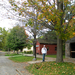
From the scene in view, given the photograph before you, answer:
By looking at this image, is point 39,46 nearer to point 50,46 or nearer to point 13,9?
point 50,46

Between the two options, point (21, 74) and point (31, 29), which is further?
point (31, 29)

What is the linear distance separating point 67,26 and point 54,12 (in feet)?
5.38

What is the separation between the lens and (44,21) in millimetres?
8891

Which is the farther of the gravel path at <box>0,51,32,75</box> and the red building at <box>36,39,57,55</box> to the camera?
the red building at <box>36,39,57,55</box>

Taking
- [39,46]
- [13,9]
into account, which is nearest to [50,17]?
[13,9]

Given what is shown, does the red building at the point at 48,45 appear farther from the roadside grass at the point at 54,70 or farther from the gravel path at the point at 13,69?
the roadside grass at the point at 54,70

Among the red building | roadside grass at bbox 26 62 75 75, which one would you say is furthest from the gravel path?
the red building

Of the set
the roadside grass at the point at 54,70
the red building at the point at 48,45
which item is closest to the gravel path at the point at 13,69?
the roadside grass at the point at 54,70

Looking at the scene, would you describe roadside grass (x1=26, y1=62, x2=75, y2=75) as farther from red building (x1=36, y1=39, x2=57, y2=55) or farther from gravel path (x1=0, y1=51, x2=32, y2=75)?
red building (x1=36, y1=39, x2=57, y2=55)

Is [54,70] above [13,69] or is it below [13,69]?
above

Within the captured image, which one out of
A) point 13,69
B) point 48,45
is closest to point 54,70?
point 13,69

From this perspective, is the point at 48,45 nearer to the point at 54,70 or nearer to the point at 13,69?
the point at 13,69

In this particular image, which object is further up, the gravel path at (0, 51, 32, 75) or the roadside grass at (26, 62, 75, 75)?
the roadside grass at (26, 62, 75, 75)

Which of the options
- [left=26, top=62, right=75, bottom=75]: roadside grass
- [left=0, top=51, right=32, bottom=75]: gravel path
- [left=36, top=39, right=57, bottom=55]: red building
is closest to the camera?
[left=26, top=62, right=75, bottom=75]: roadside grass
